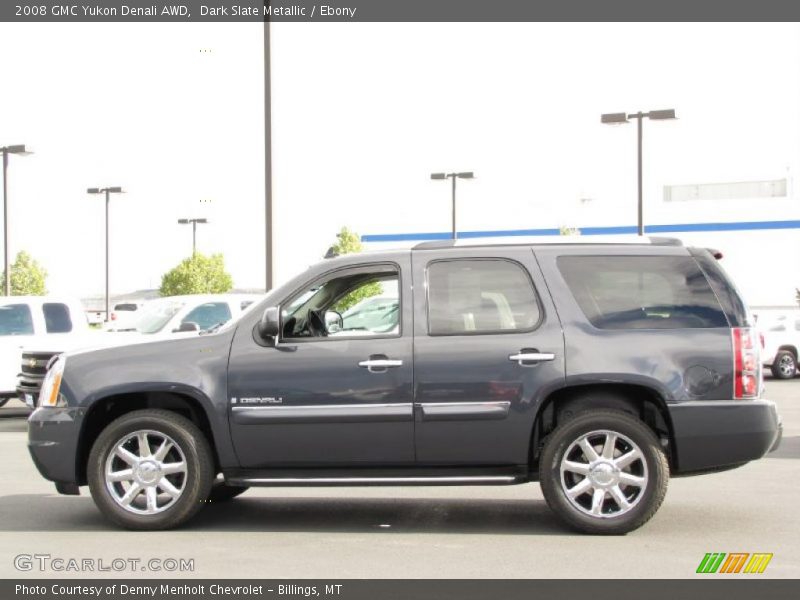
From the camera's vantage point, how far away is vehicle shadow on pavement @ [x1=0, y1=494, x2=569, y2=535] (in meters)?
8.09

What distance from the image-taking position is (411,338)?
25.7 ft

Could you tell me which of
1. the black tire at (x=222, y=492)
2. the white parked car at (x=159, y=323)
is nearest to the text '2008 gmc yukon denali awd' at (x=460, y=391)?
the black tire at (x=222, y=492)

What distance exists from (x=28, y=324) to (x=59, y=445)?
10256 millimetres

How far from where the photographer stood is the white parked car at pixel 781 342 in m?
26.5

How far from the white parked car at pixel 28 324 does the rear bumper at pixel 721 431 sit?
1167cm

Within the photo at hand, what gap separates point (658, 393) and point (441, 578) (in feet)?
7.04

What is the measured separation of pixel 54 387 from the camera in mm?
8148

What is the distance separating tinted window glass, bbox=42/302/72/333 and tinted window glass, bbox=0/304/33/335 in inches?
9.6

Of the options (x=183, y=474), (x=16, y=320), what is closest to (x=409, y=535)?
(x=183, y=474)

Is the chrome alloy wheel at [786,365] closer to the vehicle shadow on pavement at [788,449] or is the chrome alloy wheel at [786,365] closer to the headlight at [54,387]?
the vehicle shadow on pavement at [788,449]
